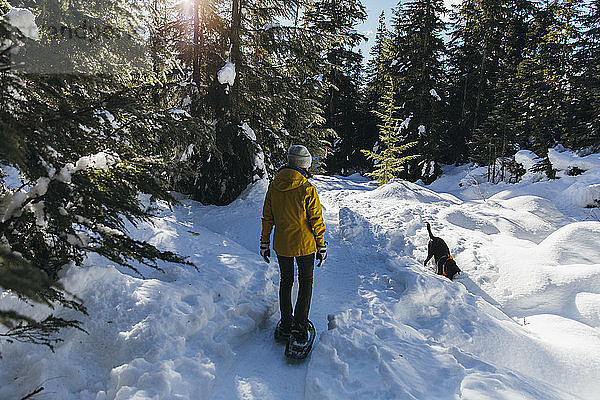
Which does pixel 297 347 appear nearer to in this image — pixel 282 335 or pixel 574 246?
pixel 282 335

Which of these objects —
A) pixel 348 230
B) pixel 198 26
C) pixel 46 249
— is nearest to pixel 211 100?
pixel 198 26

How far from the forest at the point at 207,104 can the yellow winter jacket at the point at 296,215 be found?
122 cm

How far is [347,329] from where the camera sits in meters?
3.85

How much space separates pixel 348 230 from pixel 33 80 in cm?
708

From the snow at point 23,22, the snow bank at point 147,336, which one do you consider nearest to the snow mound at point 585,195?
the snow bank at point 147,336

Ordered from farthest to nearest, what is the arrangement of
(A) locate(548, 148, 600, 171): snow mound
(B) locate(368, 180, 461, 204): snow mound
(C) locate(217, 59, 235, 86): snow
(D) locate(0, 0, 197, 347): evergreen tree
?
1. (B) locate(368, 180, 461, 204): snow mound
2. (A) locate(548, 148, 600, 171): snow mound
3. (C) locate(217, 59, 235, 86): snow
4. (D) locate(0, 0, 197, 347): evergreen tree

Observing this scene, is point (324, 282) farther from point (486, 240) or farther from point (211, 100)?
point (211, 100)

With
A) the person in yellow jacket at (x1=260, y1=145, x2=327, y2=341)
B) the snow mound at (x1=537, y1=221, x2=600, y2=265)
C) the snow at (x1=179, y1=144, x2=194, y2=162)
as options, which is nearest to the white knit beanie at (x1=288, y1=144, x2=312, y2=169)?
the person in yellow jacket at (x1=260, y1=145, x2=327, y2=341)

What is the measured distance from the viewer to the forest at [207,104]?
240 cm

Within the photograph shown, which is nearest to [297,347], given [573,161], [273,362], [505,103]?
[273,362]

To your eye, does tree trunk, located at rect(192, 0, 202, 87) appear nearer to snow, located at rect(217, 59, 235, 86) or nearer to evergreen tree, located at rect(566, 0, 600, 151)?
snow, located at rect(217, 59, 235, 86)

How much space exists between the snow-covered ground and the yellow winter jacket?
97 centimetres

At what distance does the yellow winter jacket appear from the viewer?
11.8 feet

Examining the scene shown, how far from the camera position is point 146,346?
3088 mm
